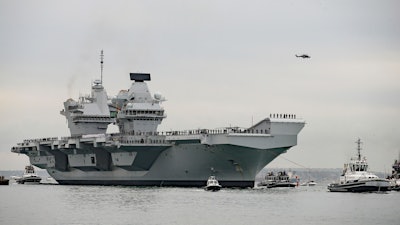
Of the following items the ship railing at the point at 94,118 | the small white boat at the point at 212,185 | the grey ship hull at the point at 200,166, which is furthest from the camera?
the ship railing at the point at 94,118

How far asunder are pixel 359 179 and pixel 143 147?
1493 cm

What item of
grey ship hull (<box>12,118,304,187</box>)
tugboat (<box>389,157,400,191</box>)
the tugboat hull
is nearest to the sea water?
the tugboat hull

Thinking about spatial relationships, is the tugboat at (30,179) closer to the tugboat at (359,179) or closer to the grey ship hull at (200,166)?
the grey ship hull at (200,166)

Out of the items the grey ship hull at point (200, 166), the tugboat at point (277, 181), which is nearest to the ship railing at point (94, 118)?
the grey ship hull at point (200, 166)

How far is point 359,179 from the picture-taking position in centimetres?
5734

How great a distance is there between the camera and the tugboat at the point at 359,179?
187 feet

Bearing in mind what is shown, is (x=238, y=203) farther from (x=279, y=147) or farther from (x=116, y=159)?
(x=116, y=159)

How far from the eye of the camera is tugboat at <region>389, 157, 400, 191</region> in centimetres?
6719

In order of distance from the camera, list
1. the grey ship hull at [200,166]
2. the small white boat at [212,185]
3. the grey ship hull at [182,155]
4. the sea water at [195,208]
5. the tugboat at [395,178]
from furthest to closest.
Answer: the tugboat at [395,178]
the grey ship hull at [200,166]
the grey ship hull at [182,155]
the small white boat at [212,185]
the sea water at [195,208]

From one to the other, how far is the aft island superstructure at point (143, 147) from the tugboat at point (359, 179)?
4040mm

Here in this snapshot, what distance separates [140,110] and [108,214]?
27.9 m

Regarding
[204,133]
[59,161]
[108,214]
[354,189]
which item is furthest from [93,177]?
[108,214]

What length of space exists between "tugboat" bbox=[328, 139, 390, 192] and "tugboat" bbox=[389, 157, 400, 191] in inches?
350

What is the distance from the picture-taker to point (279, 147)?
191 ft
